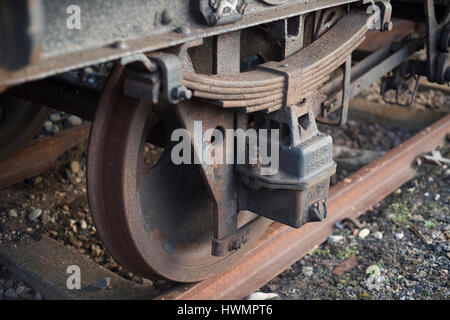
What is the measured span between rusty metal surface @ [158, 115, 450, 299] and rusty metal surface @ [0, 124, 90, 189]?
161cm

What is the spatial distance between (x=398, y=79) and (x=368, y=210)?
43.4 inches

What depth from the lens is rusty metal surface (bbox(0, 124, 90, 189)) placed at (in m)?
3.67

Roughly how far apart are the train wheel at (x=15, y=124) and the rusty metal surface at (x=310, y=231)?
167 cm

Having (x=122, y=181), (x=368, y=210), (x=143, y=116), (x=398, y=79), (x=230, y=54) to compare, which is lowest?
(x=368, y=210)

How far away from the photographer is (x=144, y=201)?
8.05ft

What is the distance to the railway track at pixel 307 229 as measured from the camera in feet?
9.34

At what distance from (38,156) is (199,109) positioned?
1.99 m

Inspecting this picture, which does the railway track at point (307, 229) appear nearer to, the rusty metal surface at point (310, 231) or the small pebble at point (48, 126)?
the rusty metal surface at point (310, 231)

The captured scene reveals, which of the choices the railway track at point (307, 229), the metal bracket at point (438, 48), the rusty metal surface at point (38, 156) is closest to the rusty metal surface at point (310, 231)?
the railway track at point (307, 229)

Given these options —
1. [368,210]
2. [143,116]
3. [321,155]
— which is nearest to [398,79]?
[368,210]

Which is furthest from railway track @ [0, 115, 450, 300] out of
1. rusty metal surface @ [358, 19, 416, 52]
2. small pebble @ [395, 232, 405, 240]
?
rusty metal surface @ [358, 19, 416, 52]

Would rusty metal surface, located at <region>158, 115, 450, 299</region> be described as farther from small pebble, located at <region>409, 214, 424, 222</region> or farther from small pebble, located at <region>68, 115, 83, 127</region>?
small pebble, located at <region>68, 115, 83, 127</region>

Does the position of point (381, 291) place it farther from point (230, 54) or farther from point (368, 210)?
point (230, 54)

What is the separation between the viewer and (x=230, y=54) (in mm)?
2336
